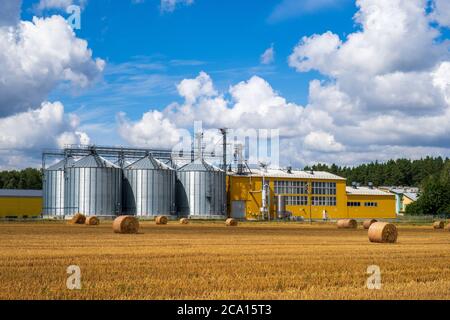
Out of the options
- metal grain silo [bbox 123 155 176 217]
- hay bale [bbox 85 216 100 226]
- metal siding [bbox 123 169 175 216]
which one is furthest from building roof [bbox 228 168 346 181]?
hay bale [bbox 85 216 100 226]

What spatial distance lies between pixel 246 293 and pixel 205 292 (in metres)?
0.87

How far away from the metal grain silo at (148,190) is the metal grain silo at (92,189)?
8.08ft

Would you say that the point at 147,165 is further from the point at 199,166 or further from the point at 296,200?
the point at 296,200

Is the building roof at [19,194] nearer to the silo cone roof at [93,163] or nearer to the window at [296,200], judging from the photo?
the silo cone roof at [93,163]

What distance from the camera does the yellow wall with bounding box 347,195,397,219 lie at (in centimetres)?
11119

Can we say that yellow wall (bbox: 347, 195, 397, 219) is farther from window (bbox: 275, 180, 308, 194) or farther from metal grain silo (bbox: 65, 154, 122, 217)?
metal grain silo (bbox: 65, 154, 122, 217)

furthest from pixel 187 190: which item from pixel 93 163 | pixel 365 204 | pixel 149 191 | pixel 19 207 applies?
pixel 365 204

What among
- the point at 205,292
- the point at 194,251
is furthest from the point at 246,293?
the point at 194,251

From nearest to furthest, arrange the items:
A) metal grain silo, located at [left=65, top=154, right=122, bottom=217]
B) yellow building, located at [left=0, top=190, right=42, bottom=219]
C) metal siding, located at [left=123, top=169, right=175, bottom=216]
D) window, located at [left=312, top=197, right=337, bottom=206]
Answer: metal grain silo, located at [left=65, top=154, right=122, bottom=217], metal siding, located at [left=123, top=169, right=175, bottom=216], yellow building, located at [left=0, top=190, right=42, bottom=219], window, located at [left=312, top=197, right=337, bottom=206]

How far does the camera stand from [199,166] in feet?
319

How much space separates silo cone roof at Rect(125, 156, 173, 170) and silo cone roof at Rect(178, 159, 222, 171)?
146 inches

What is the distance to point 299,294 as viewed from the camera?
1479 centimetres

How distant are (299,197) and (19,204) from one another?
141ft

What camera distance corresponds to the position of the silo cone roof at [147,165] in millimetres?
92438
